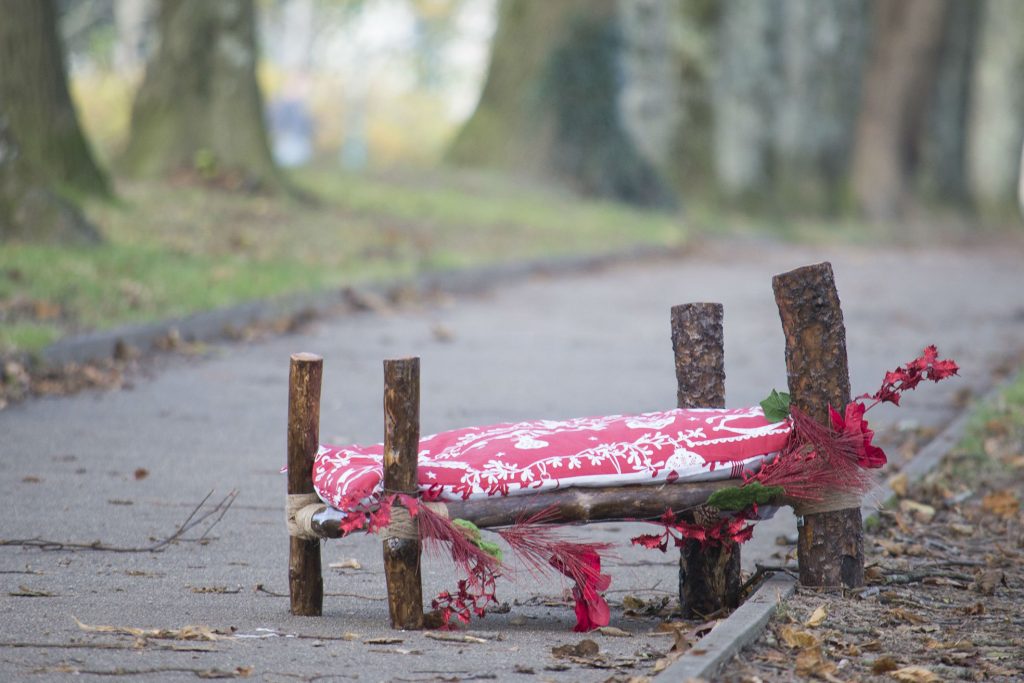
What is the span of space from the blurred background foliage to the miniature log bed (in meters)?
4.25

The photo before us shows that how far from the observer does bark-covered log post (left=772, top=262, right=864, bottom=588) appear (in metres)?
4.86

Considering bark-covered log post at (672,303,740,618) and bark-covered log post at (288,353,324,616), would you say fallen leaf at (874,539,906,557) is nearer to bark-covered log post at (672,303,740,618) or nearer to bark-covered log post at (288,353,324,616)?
bark-covered log post at (672,303,740,618)

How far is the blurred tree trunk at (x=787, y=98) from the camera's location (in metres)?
26.8

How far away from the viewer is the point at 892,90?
31844mm

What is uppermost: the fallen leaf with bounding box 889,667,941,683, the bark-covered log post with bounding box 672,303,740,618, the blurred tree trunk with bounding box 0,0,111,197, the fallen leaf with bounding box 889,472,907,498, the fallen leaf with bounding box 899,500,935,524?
the blurred tree trunk with bounding box 0,0,111,197

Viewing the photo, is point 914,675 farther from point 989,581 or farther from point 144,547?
point 144,547

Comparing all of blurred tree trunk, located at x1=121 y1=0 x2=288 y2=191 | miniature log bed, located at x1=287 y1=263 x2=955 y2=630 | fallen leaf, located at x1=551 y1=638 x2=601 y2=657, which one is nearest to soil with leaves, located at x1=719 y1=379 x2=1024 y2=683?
miniature log bed, located at x1=287 y1=263 x2=955 y2=630

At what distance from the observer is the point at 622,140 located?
2372 cm

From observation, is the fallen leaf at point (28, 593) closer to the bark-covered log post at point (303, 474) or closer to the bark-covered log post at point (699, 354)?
the bark-covered log post at point (303, 474)

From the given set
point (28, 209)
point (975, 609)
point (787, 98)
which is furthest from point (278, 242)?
point (787, 98)

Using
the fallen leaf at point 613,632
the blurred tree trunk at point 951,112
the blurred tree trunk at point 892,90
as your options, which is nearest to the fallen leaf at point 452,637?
the fallen leaf at point 613,632

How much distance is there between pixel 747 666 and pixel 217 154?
508 inches

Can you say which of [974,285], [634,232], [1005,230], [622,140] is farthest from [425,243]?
[1005,230]

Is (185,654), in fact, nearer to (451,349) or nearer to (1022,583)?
(1022,583)
